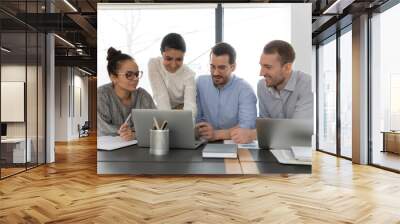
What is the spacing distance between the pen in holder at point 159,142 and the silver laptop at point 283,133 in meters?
1.20

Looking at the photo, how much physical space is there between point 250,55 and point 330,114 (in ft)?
15.9

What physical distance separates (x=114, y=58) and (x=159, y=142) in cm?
129

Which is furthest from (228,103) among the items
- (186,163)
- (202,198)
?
(202,198)

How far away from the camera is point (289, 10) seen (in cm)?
498

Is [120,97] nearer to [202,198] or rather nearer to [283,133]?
[202,198]

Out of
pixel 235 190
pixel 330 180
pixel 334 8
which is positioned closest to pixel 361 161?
pixel 330 180

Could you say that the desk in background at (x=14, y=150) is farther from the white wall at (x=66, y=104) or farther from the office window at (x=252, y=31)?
the white wall at (x=66, y=104)

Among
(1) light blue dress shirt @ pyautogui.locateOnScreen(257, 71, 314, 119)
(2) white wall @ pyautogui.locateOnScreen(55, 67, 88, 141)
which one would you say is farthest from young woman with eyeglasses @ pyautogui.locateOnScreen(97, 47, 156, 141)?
(2) white wall @ pyautogui.locateOnScreen(55, 67, 88, 141)

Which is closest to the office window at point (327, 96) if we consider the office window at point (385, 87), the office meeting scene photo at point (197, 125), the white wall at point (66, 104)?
the office window at point (385, 87)

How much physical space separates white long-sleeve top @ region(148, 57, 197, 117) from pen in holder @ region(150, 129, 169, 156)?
0.34m

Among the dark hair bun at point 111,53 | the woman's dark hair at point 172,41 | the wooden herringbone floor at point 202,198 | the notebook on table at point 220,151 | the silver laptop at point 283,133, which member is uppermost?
the woman's dark hair at point 172,41

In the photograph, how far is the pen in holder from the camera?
15.8 ft

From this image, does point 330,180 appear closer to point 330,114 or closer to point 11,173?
point 330,114

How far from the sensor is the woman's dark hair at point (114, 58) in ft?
16.6
